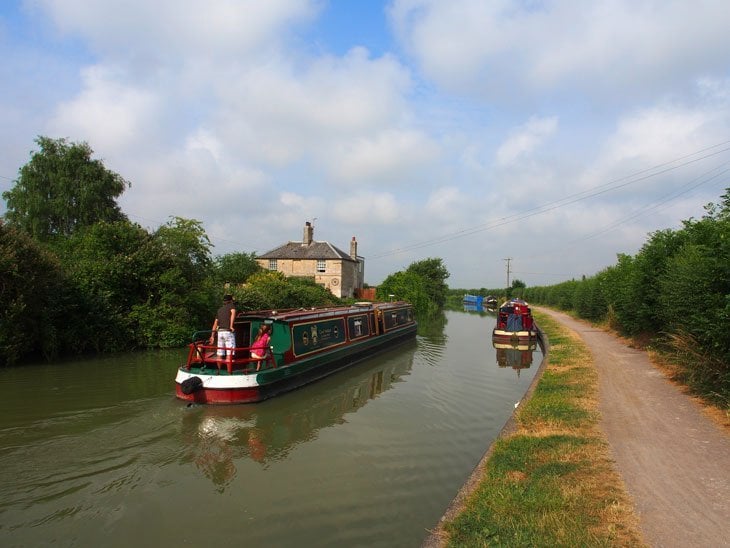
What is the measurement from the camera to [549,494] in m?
4.04

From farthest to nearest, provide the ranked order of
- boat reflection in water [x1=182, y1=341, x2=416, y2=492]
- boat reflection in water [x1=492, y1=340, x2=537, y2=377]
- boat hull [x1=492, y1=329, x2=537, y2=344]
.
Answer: boat hull [x1=492, y1=329, x2=537, y2=344]
boat reflection in water [x1=492, y1=340, x2=537, y2=377]
boat reflection in water [x1=182, y1=341, x2=416, y2=492]

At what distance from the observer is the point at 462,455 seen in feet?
21.2

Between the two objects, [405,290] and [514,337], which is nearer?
[514,337]

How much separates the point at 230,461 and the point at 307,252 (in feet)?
103

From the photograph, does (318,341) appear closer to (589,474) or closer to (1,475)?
(1,475)

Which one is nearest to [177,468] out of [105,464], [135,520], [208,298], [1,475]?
[105,464]

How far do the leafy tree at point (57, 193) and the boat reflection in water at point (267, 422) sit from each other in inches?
764

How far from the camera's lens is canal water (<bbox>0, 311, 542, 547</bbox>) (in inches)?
173

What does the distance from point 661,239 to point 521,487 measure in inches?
482

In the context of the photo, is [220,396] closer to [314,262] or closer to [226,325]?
[226,325]

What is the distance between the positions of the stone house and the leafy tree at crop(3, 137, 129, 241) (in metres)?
13.9

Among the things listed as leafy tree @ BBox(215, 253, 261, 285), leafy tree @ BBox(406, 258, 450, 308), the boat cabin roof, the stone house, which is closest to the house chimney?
the stone house

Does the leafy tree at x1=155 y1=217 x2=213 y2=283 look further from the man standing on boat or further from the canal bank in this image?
the canal bank

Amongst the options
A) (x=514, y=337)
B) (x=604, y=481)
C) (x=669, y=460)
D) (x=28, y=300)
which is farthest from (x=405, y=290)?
(x=604, y=481)
